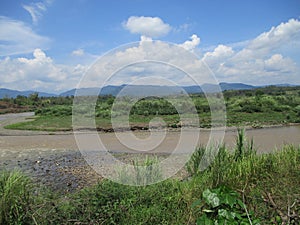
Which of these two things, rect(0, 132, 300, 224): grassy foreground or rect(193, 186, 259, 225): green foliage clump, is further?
rect(0, 132, 300, 224): grassy foreground

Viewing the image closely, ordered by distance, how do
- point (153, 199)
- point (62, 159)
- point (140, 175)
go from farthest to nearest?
point (62, 159)
point (140, 175)
point (153, 199)

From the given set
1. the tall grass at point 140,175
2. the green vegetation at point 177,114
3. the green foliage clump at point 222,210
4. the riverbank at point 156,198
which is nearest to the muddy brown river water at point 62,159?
the tall grass at point 140,175

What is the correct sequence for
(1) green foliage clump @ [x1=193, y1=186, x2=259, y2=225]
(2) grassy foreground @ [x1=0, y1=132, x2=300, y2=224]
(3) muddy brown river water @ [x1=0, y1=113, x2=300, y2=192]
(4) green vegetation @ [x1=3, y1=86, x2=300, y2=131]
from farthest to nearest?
(4) green vegetation @ [x1=3, y1=86, x2=300, y2=131]
(3) muddy brown river water @ [x1=0, y1=113, x2=300, y2=192]
(2) grassy foreground @ [x1=0, y1=132, x2=300, y2=224]
(1) green foliage clump @ [x1=193, y1=186, x2=259, y2=225]

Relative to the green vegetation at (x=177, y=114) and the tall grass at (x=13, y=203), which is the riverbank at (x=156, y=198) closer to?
the tall grass at (x=13, y=203)

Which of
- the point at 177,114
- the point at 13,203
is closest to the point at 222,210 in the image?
the point at 13,203

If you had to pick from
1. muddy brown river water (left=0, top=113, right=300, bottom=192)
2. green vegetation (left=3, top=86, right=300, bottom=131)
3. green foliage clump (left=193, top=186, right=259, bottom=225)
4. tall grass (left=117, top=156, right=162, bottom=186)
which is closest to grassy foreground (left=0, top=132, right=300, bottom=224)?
tall grass (left=117, top=156, right=162, bottom=186)

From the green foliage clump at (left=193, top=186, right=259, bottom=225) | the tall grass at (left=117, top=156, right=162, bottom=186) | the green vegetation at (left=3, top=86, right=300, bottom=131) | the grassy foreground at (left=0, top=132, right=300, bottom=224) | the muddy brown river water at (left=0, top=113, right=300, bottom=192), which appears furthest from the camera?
the green vegetation at (left=3, top=86, right=300, bottom=131)

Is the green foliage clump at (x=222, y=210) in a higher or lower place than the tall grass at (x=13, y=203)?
higher

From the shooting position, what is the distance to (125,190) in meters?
3.67

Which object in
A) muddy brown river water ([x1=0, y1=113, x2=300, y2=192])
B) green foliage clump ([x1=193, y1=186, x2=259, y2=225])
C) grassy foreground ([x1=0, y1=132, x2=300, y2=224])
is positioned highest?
green foliage clump ([x1=193, y1=186, x2=259, y2=225])

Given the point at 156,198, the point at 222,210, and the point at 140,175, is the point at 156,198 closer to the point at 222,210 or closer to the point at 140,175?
the point at 140,175

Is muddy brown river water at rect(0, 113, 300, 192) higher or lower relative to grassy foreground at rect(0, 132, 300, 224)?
lower

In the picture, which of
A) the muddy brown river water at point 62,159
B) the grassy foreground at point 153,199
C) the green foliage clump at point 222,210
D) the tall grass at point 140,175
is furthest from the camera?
the muddy brown river water at point 62,159

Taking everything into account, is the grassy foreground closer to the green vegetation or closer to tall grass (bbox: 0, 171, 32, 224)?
tall grass (bbox: 0, 171, 32, 224)
